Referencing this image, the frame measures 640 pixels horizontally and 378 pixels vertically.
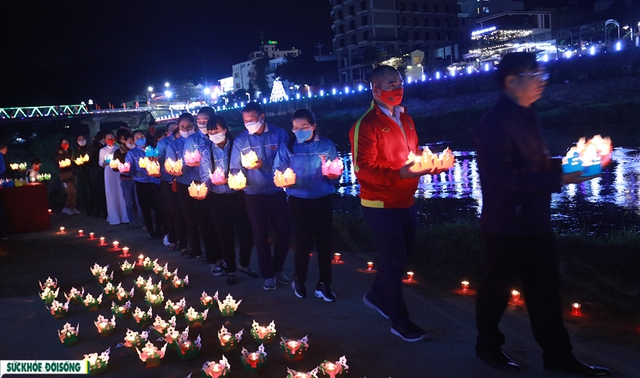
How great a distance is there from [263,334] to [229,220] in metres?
2.53

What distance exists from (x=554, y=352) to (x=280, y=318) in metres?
2.59

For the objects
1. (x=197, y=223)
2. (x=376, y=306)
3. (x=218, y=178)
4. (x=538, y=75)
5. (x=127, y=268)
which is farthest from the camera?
(x=197, y=223)

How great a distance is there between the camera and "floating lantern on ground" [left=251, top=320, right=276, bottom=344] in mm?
4707

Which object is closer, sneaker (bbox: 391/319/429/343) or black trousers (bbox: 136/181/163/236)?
sneaker (bbox: 391/319/429/343)

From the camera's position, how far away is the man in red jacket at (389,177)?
14.6 feet

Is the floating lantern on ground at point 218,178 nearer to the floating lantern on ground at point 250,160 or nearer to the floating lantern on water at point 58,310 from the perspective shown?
the floating lantern on ground at point 250,160

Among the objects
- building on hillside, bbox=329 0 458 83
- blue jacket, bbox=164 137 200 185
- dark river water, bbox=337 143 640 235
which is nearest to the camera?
blue jacket, bbox=164 137 200 185

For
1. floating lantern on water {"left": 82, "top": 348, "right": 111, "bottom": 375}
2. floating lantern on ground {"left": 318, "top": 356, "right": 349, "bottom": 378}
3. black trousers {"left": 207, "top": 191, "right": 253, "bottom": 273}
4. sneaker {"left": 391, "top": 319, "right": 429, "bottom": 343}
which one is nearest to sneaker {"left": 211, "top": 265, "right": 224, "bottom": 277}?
black trousers {"left": 207, "top": 191, "right": 253, "bottom": 273}

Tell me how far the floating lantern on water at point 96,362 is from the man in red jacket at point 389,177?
237 cm

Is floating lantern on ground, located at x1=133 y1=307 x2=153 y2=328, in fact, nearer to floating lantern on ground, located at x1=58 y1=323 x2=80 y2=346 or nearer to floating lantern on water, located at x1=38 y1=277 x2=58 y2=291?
floating lantern on ground, located at x1=58 y1=323 x2=80 y2=346

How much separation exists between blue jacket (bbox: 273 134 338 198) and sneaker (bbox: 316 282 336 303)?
0.98m

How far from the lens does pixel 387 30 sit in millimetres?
Result: 67625

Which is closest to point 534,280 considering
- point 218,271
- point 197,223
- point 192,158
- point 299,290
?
point 299,290

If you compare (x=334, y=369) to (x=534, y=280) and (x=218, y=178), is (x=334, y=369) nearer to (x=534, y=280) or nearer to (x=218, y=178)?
(x=534, y=280)
